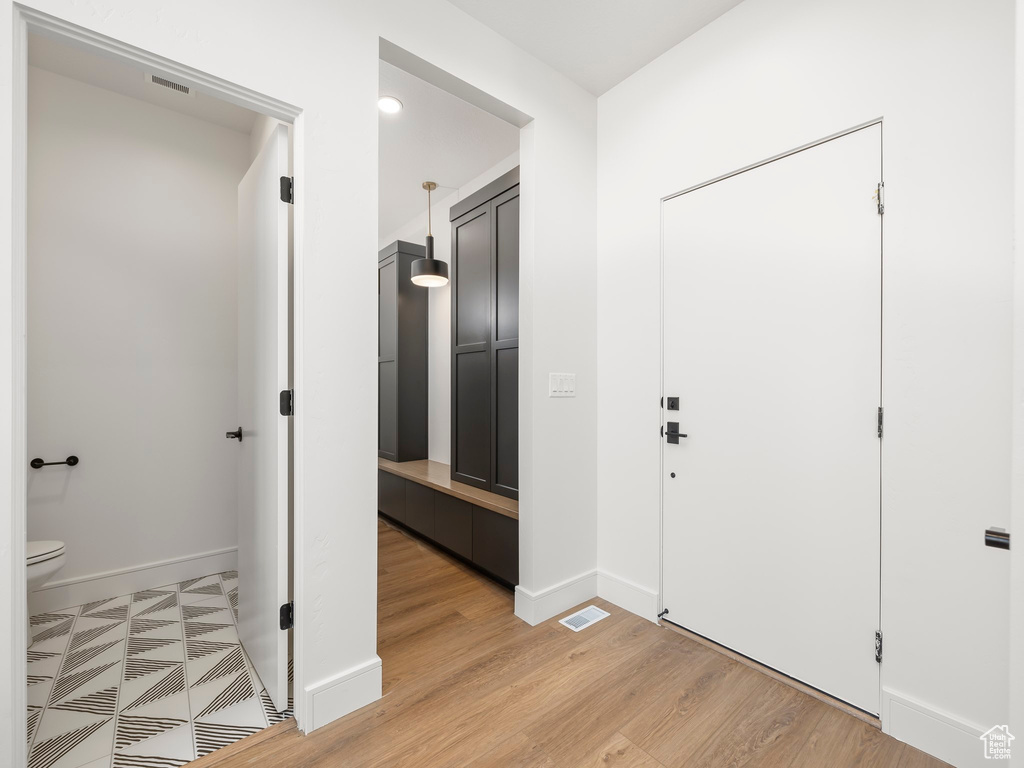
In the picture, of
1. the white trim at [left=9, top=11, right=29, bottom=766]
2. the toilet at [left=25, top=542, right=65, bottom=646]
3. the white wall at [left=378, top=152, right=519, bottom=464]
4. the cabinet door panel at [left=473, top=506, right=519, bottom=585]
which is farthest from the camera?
the white wall at [left=378, top=152, right=519, bottom=464]

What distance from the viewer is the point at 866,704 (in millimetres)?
1666

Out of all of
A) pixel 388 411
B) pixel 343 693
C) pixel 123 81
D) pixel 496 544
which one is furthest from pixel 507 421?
pixel 123 81

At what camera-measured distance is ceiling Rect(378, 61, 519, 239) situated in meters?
2.79

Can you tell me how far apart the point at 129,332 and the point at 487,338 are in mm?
2128

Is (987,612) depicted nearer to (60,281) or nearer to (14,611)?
(14,611)

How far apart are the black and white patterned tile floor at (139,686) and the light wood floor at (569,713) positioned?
0.64 ft

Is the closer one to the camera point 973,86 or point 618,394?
point 973,86

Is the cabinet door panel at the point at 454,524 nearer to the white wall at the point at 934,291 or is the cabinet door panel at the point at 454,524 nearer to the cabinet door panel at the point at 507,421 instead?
the cabinet door panel at the point at 507,421

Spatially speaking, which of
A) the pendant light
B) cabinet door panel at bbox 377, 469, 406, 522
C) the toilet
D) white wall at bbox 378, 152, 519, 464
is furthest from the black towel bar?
white wall at bbox 378, 152, 519, 464

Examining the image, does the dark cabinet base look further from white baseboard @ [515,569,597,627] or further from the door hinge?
the door hinge

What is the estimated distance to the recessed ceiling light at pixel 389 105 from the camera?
2.81 m

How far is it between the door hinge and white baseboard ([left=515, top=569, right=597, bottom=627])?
1132 mm

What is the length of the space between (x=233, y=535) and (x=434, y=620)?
166 cm

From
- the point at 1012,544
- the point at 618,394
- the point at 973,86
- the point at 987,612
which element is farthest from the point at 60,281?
the point at 987,612
